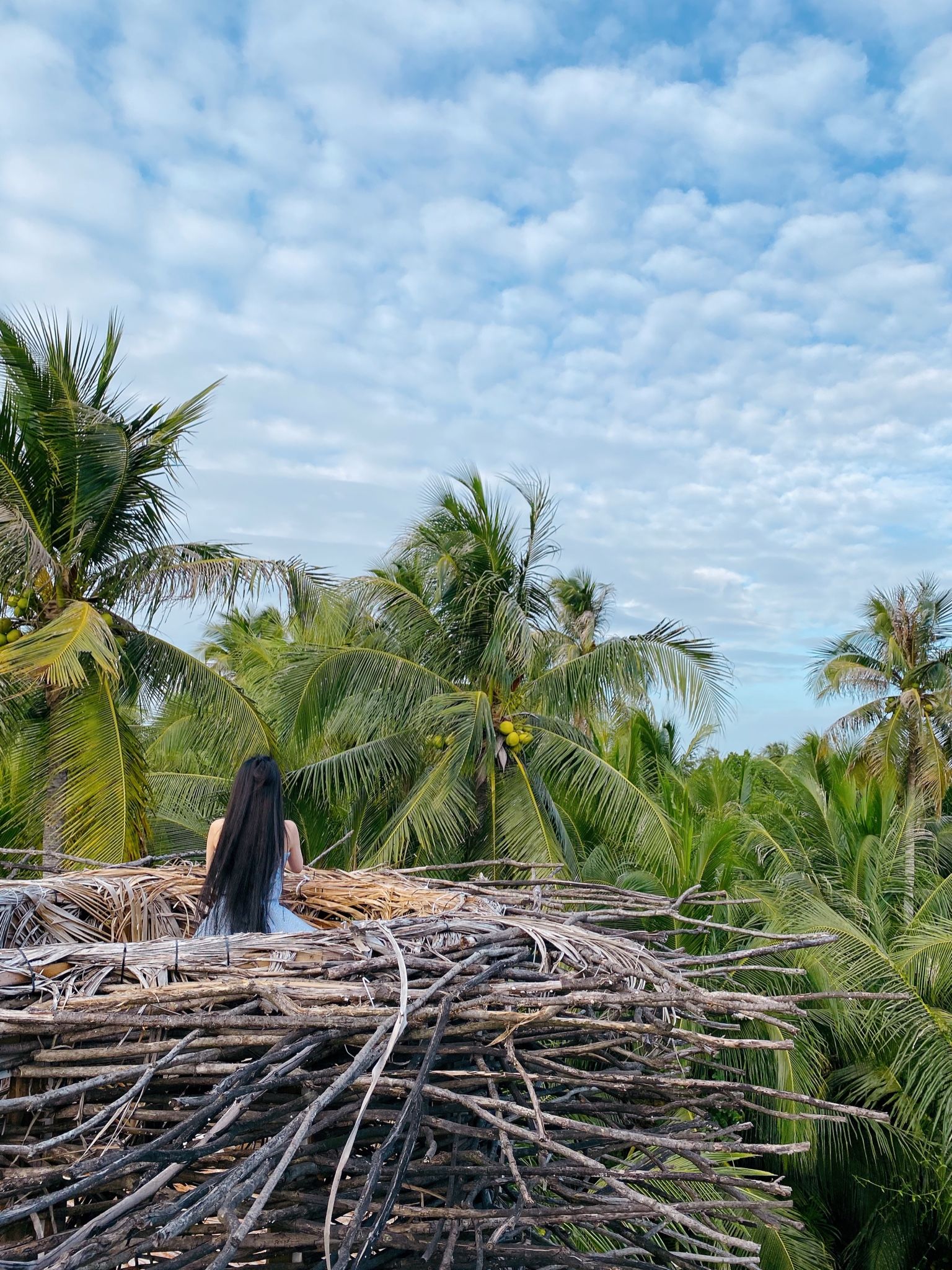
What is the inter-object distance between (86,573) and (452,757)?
4045 millimetres

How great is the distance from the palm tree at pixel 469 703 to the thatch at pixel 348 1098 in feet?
23.5

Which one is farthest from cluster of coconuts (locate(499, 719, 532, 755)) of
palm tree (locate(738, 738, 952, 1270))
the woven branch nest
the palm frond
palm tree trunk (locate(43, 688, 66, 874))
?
the woven branch nest

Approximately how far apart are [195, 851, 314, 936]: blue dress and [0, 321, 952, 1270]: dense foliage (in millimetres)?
3478

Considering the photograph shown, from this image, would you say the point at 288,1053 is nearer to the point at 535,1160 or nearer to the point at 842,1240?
the point at 535,1160

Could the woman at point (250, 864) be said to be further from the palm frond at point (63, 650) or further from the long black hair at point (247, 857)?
the palm frond at point (63, 650)

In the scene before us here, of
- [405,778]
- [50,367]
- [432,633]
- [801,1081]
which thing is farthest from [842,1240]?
[50,367]

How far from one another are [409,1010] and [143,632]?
7673mm

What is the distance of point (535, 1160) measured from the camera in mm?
2795

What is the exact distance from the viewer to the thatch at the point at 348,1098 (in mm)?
1920

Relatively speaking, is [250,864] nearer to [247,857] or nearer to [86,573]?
[247,857]

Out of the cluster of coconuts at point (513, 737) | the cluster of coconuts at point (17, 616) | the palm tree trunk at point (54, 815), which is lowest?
the palm tree trunk at point (54, 815)

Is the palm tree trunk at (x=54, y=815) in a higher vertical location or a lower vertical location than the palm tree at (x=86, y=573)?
lower

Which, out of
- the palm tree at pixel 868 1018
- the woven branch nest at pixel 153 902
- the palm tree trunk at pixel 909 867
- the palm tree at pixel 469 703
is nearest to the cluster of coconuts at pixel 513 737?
the palm tree at pixel 469 703

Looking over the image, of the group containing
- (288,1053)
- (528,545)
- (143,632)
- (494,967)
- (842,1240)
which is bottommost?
(842,1240)
